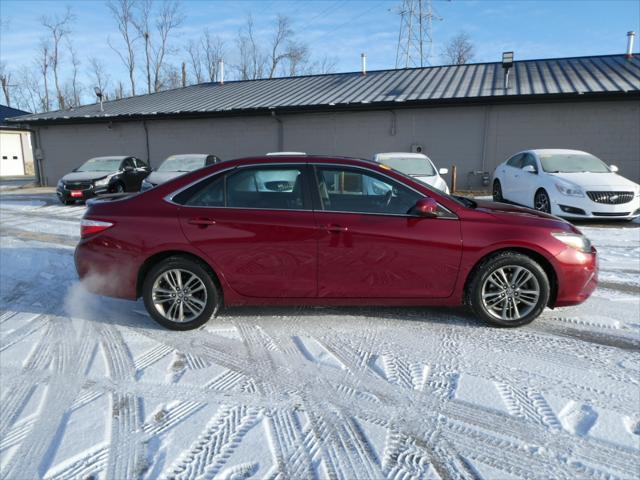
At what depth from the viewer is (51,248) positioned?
23.3ft

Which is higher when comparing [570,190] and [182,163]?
[182,163]

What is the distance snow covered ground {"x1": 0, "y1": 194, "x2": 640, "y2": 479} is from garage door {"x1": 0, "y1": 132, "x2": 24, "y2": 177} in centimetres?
3496

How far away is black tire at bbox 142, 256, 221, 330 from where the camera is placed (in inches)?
149

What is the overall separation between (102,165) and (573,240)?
46.8 feet

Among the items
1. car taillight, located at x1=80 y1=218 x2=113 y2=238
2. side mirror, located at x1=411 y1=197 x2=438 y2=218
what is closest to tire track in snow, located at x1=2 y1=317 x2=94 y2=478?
car taillight, located at x1=80 y1=218 x2=113 y2=238

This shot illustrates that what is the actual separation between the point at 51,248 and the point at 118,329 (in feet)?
13.7

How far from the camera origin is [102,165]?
14148 mm

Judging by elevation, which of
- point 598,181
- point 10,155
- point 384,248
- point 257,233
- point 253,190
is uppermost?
point 10,155

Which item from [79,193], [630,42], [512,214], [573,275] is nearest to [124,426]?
[512,214]

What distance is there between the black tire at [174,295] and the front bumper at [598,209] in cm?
753

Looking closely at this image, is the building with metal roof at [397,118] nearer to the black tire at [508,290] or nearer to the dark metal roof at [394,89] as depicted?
the dark metal roof at [394,89]

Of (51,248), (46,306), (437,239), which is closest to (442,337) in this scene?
(437,239)

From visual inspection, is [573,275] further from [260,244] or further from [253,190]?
[253,190]

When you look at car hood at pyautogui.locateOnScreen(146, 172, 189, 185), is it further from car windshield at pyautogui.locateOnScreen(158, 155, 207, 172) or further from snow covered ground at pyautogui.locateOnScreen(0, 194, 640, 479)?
snow covered ground at pyautogui.locateOnScreen(0, 194, 640, 479)
